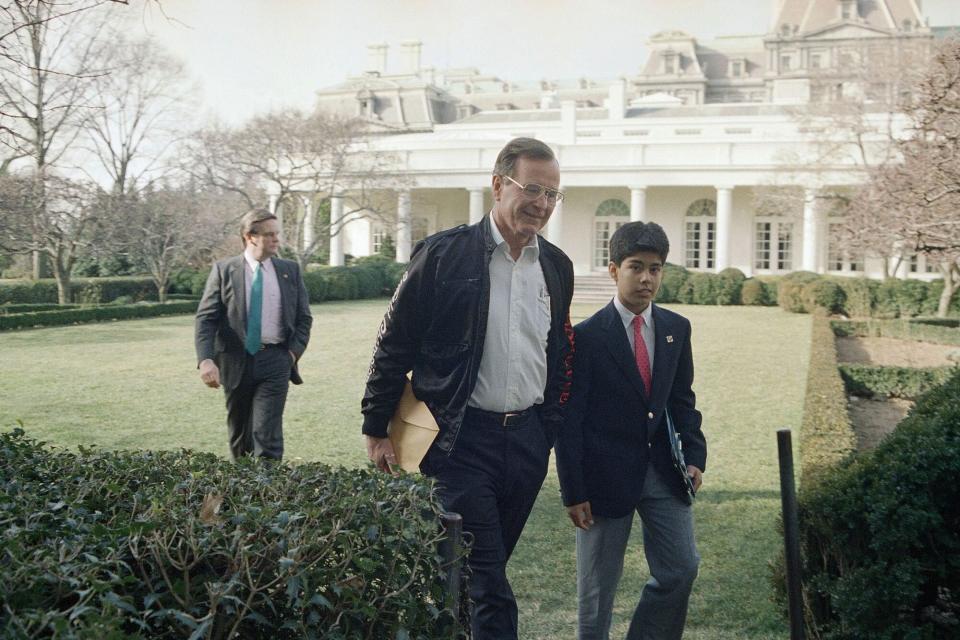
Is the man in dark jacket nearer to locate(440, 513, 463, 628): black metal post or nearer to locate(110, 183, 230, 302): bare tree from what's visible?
locate(440, 513, 463, 628): black metal post

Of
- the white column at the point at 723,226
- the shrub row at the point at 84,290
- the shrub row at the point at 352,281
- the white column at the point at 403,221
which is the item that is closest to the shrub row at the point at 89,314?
the shrub row at the point at 84,290

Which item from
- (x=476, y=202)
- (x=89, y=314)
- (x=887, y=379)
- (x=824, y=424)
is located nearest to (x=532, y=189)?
(x=824, y=424)

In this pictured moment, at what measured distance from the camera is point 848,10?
61.1m

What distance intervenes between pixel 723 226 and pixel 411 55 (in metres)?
32.7

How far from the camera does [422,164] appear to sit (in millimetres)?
36938

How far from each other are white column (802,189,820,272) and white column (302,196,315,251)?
1551 centimetres

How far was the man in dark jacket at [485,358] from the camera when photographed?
2980 mm

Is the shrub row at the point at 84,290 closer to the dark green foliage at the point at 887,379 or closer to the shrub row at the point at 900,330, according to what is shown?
the shrub row at the point at 900,330

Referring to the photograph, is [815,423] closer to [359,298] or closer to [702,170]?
[359,298]

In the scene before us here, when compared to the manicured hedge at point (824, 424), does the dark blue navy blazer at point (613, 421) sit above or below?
above

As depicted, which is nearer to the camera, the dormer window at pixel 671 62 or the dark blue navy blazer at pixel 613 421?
the dark blue navy blazer at pixel 613 421

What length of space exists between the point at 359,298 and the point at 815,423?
76.5 feet

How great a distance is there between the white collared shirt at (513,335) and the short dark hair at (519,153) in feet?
0.65

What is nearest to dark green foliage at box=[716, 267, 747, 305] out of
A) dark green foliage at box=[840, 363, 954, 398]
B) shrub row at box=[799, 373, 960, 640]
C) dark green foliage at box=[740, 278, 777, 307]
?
dark green foliage at box=[740, 278, 777, 307]
